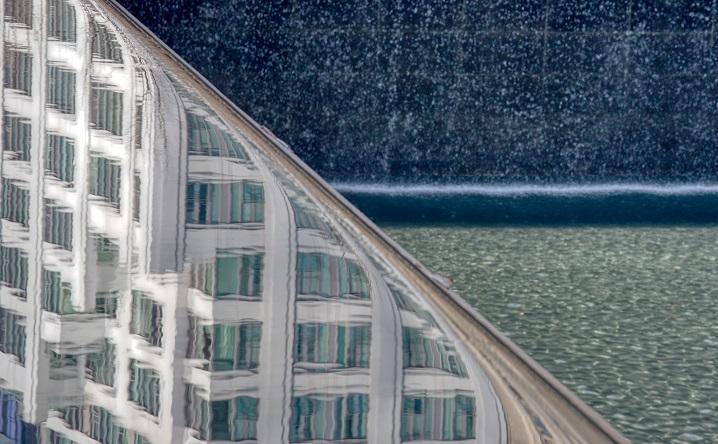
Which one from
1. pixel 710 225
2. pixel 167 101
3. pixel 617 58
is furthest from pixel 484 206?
pixel 167 101

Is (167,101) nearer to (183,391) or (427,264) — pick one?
(183,391)

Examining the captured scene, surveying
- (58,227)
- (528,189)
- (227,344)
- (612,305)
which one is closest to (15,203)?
(58,227)

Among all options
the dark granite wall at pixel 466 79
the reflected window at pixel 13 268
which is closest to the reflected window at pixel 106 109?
the reflected window at pixel 13 268

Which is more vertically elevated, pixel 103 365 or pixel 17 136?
pixel 17 136

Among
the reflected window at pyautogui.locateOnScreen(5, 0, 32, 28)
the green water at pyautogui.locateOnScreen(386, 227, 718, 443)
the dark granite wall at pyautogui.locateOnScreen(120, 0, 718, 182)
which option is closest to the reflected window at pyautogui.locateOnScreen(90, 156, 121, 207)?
the reflected window at pyautogui.locateOnScreen(5, 0, 32, 28)

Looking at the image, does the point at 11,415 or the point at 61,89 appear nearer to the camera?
the point at 11,415

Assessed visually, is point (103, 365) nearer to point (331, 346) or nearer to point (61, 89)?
point (331, 346)

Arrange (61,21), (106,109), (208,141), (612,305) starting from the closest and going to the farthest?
(208,141) → (106,109) → (61,21) → (612,305)
